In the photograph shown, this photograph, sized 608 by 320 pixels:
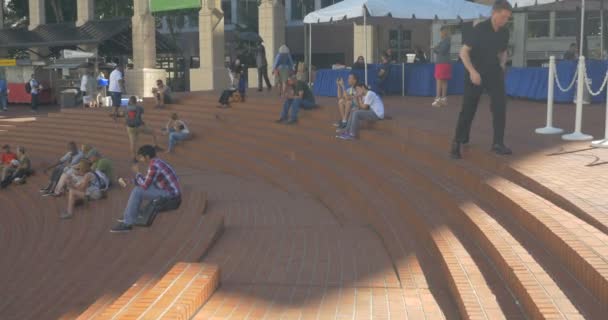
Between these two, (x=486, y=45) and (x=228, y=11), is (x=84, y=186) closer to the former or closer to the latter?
(x=486, y=45)

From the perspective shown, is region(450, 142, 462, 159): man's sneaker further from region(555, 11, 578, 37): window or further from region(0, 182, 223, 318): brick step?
region(555, 11, 578, 37): window

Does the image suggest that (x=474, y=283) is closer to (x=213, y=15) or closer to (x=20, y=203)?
(x=20, y=203)

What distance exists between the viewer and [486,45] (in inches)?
324

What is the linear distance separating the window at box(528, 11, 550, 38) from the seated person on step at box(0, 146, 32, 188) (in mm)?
28972

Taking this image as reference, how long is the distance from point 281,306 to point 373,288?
877mm

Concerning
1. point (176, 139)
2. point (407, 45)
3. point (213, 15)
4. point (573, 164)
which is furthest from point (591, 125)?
point (407, 45)

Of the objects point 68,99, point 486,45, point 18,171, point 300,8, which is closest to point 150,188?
point 486,45

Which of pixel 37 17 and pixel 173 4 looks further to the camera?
pixel 37 17

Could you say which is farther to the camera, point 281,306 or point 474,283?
point 281,306

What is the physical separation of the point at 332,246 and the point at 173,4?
21780mm

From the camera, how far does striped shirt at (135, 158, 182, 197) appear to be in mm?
9898

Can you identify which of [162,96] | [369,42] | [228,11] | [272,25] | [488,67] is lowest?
[162,96]

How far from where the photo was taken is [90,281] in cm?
748

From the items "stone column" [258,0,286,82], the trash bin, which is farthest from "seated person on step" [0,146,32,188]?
"stone column" [258,0,286,82]
